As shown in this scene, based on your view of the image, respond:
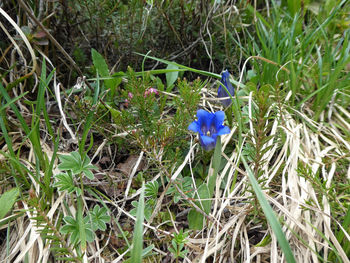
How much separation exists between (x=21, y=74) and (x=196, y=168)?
3.83 ft

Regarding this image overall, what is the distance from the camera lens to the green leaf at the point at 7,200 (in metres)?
1.43

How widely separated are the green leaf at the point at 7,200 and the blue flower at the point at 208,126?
32.0 inches

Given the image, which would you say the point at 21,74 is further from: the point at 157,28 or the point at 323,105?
the point at 323,105

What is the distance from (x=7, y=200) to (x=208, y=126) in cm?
94

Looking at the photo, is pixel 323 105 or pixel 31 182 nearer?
pixel 31 182

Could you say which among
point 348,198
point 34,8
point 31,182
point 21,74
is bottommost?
point 348,198

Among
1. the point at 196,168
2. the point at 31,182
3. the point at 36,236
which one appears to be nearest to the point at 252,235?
the point at 196,168

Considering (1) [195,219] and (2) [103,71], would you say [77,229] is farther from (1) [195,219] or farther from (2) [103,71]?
(2) [103,71]

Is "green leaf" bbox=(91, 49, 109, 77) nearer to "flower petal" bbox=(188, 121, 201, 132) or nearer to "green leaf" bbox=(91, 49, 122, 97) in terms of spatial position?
"green leaf" bbox=(91, 49, 122, 97)

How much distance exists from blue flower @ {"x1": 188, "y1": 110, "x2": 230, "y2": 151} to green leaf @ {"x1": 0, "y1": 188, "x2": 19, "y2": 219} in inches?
32.0

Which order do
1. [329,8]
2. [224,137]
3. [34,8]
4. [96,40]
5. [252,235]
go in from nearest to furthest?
[252,235], [224,137], [34,8], [96,40], [329,8]

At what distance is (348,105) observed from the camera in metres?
2.13

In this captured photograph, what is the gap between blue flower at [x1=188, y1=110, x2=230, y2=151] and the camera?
4.85 feet

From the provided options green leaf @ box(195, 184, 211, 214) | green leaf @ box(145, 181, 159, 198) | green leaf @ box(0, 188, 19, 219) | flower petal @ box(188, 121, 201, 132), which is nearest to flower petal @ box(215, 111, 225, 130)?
flower petal @ box(188, 121, 201, 132)
